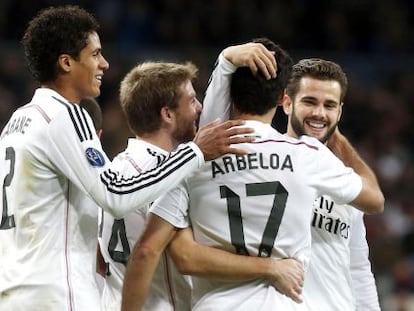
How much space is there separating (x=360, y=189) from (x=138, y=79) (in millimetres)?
1100

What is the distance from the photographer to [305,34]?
14133 mm

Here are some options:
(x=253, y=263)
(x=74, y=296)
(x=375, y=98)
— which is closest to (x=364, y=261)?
(x=253, y=263)

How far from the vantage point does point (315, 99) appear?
5211 millimetres

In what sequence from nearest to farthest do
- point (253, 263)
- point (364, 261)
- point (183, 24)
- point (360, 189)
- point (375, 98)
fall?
point (253, 263), point (360, 189), point (364, 261), point (375, 98), point (183, 24)

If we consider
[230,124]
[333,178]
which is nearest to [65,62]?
[230,124]

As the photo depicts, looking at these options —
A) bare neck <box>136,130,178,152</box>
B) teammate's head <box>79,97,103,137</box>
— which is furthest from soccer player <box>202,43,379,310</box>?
teammate's head <box>79,97,103,137</box>

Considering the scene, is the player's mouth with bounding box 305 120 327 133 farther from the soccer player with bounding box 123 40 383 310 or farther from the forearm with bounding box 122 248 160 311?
the forearm with bounding box 122 248 160 311

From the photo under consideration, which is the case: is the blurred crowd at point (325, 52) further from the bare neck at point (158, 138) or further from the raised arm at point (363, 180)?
the bare neck at point (158, 138)

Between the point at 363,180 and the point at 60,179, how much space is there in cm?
132

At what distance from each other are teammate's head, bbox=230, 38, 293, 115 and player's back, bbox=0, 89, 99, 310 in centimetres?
70

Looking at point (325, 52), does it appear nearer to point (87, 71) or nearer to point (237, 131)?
point (87, 71)

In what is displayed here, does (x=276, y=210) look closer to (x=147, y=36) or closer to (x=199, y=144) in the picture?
(x=199, y=144)

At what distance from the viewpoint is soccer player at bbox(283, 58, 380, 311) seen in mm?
4832

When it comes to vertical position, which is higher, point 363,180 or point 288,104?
point 288,104
